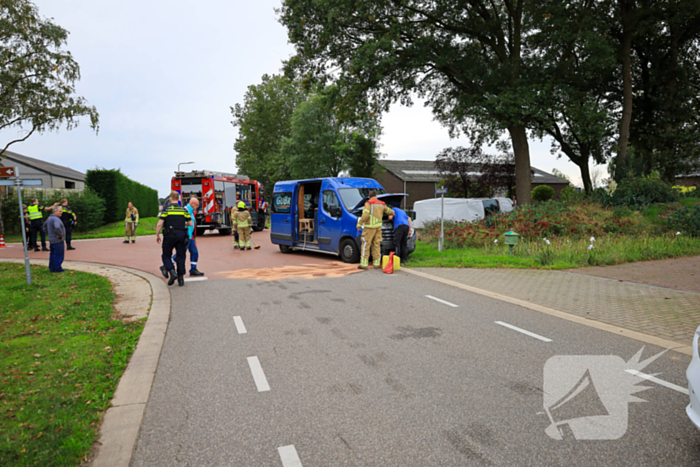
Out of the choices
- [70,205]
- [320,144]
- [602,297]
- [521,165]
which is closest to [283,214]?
[602,297]

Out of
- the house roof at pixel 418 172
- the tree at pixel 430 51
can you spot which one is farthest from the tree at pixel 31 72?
the house roof at pixel 418 172

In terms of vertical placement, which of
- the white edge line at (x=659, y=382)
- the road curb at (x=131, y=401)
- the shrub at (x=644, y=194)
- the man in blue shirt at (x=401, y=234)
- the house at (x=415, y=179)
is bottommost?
the road curb at (x=131, y=401)

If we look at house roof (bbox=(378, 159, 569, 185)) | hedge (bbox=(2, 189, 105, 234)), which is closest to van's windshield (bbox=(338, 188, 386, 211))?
hedge (bbox=(2, 189, 105, 234))

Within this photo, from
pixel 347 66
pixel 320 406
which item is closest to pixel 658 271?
pixel 320 406

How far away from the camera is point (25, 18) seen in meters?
20.3

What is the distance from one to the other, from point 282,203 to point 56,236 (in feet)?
21.6

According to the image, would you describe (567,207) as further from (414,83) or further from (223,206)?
(223,206)

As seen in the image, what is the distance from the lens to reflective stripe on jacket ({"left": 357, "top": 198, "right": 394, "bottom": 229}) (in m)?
11.3

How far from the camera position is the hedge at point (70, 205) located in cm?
2378

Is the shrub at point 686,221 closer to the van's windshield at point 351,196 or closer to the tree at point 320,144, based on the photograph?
the van's windshield at point 351,196

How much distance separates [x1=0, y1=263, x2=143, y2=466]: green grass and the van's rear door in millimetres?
7055

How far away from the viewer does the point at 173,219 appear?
927 centimetres

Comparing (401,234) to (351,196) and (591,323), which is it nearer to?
(351,196)

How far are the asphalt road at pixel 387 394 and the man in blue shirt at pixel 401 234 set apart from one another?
5.07 metres
